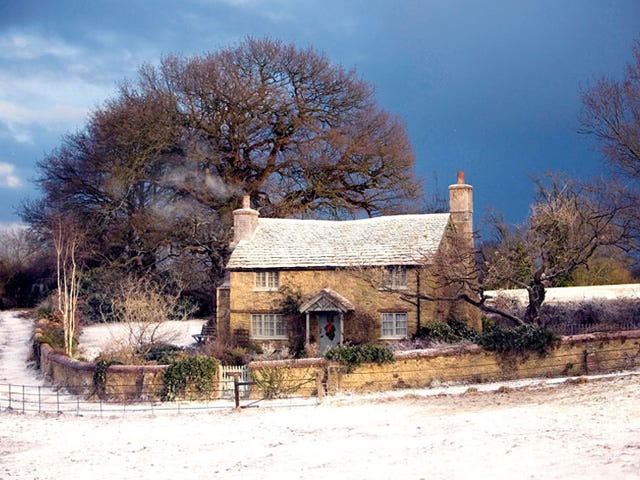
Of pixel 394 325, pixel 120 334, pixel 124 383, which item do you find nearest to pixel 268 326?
pixel 394 325

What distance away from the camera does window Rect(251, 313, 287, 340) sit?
36812 millimetres

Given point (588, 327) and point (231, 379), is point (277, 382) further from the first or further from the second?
point (588, 327)

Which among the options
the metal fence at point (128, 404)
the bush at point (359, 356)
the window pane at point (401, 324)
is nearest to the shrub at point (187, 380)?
the metal fence at point (128, 404)

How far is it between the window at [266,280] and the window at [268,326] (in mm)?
1231

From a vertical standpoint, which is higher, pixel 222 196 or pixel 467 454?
pixel 222 196

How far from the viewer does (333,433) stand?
21.6 meters

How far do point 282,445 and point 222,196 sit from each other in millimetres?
32926

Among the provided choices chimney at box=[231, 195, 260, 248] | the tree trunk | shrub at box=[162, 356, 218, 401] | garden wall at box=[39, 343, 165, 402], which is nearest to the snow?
the tree trunk

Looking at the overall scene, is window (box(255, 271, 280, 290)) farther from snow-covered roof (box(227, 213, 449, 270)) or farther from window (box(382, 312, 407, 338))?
window (box(382, 312, 407, 338))

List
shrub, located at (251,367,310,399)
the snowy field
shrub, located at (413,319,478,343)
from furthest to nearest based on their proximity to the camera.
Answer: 1. shrub, located at (413,319,478,343)
2. shrub, located at (251,367,310,399)
3. the snowy field

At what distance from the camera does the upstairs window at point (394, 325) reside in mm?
35469

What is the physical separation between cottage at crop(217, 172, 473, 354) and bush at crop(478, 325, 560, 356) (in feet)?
20.7

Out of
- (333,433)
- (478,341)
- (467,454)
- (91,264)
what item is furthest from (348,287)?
(91,264)

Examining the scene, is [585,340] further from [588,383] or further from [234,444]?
[234,444]
